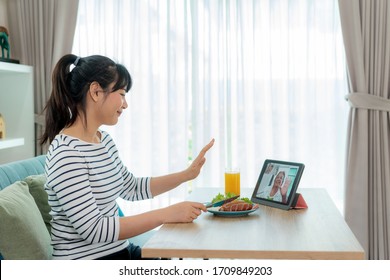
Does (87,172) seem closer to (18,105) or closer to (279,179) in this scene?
(279,179)

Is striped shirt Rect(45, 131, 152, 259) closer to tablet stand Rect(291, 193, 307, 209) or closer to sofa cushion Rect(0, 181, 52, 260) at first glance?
sofa cushion Rect(0, 181, 52, 260)

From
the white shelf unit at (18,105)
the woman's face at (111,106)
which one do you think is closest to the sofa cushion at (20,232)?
the woman's face at (111,106)

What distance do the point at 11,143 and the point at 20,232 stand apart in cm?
128

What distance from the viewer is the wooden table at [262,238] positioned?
1.51m

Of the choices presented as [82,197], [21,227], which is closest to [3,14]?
[21,227]

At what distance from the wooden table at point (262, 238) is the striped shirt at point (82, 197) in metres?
0.20

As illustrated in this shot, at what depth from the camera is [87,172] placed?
5.75ft

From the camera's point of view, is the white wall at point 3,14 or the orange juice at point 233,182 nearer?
the orange juice at point 233,182

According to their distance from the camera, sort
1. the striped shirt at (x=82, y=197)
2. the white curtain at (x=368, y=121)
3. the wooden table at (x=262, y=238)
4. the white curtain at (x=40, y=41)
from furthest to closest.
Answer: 1. the white curtain at (x=40, y=41)
2. the white curtain at (x=368, y=121)
3. the striped shirt at (x=82, y=197)
4. the wooden table at (x=262, y=238)

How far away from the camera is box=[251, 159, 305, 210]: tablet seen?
1978 mm

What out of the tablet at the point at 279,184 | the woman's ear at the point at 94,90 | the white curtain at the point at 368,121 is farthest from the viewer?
the white curtain at the point at 368,121

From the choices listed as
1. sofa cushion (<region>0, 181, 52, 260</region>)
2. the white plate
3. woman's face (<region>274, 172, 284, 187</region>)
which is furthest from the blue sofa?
woman's face (<region>274, 172, 284, 187</region>)

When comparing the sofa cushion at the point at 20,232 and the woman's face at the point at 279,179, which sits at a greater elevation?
the woman's face at the point at 279,179

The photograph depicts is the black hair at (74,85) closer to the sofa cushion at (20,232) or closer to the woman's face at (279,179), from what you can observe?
the sofa cushion at (20,232)
